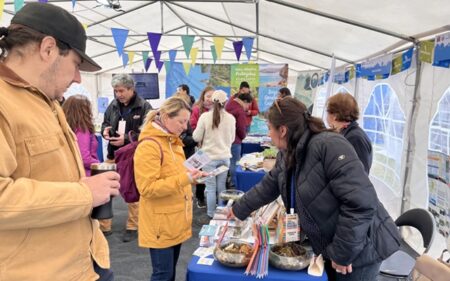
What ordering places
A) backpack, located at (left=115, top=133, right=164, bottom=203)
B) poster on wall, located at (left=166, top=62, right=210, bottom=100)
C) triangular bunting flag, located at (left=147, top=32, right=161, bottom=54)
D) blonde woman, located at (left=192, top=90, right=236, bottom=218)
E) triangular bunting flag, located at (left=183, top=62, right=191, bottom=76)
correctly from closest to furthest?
1. backpack, located at (left=115, top=133, right=164, bottom=203)
2. blonde woman, located at (left=192, top=90, right=236, bottom=218)
3. triangular bunting flag, located at (left=147, top=32, right=161, bottom=54)
4. triangular bunting flag, located at (left=183, top=62, right=191, bottom=76)
5. poster on wall, located at (left=166, top=62, right=210, bottom=100)

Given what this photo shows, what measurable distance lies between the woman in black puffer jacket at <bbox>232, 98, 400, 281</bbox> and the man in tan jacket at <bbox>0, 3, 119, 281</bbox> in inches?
33.9

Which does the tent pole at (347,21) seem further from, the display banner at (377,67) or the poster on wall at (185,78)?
the poster on wall at (185,78)

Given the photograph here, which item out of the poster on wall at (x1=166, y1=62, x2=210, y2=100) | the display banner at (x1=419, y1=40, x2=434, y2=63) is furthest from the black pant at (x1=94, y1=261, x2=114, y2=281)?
the poster on wall at (x1=166, y1=62, x2=210, y2=100)

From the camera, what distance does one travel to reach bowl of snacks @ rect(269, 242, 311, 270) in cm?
147

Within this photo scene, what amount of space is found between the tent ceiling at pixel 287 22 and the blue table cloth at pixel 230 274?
211cm

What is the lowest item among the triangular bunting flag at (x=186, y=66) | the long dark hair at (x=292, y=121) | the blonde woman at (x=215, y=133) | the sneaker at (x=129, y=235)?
the sneaker at (x=129, y=235)

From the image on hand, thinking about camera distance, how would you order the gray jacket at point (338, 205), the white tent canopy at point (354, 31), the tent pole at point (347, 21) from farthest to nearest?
1. the tent pole at point (347, 21)
2. the white tent canopy at point (354, 31)
3. the gray jacket at point (338, 205)

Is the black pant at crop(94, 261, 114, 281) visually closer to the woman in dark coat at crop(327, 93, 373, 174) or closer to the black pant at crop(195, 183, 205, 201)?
the woman in dark coat at crop(327, 93, 373, 174)

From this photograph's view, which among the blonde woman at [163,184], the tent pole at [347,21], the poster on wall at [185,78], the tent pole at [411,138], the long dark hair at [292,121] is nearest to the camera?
the long dark hair at [292,121]

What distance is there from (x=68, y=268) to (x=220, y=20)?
608cm

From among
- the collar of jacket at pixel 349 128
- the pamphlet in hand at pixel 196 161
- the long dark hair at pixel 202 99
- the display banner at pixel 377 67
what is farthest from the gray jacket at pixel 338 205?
the long dark hair at pixel 202 99

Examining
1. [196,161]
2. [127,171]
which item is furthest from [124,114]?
[196,161]

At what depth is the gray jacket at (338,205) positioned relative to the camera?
1.39m

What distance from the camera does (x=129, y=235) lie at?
11.5 feet
